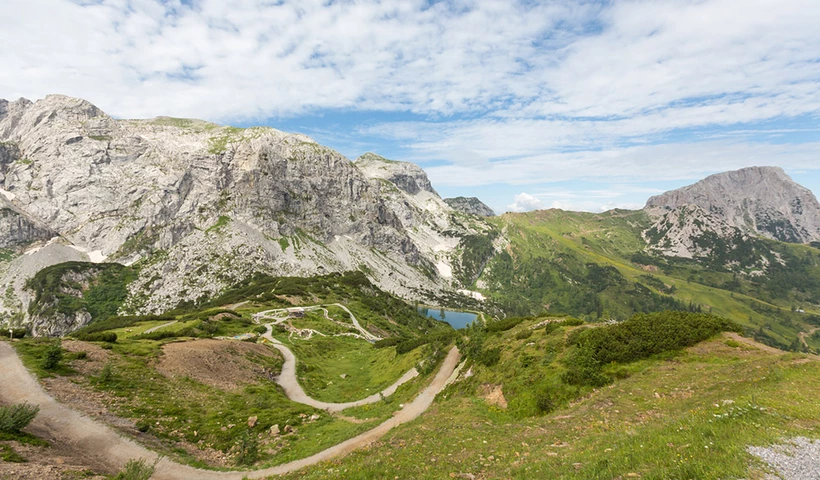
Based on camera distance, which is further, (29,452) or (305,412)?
(305,412)

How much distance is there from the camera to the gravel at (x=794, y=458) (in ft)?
34.7

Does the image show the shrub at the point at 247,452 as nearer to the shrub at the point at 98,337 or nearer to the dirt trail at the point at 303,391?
the dirt trail at the point at 303,391

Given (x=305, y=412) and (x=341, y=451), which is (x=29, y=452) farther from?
(x=305, y=412)

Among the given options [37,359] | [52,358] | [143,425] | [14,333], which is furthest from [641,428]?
[14,333]

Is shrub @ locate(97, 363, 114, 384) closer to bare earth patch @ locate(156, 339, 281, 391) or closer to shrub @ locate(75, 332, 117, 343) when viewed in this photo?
bare earth patch @ locate(156, 339, 281, 391)

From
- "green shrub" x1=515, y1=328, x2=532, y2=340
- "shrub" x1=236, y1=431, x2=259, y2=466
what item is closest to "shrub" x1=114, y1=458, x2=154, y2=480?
"shrub" x1=236, y1=431, x2=259, y2=466

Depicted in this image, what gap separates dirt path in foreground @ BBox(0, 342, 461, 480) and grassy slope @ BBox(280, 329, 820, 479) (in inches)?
188

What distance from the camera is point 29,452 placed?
62.0 feet

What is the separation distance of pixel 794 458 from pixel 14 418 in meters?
39.6

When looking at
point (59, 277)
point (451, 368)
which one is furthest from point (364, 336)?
point (59, 277)

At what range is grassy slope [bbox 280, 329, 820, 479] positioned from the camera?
12.7m

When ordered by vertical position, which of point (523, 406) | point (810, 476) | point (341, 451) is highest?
point (810, 476)

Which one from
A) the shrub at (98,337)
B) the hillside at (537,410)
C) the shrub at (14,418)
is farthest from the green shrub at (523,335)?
the shrub at (98,337)

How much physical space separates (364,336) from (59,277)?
218m
